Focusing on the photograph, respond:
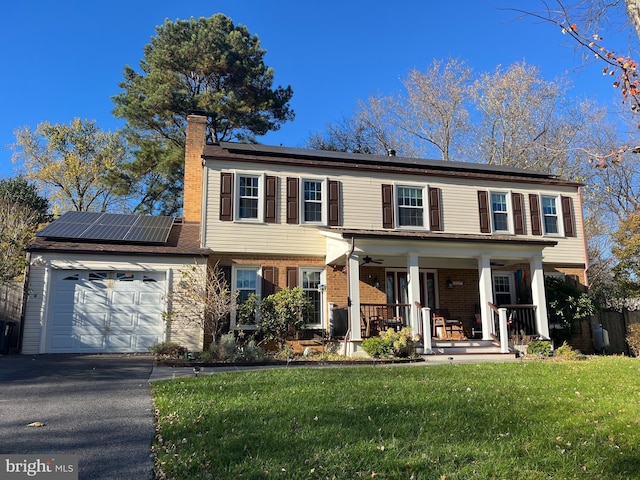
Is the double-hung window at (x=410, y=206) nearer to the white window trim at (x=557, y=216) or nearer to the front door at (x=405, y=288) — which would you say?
the front door at (x=405, y=288)

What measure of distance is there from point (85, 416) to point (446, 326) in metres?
11.4

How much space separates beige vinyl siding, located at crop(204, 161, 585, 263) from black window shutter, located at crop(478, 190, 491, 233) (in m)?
0.14

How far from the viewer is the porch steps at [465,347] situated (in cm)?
1207

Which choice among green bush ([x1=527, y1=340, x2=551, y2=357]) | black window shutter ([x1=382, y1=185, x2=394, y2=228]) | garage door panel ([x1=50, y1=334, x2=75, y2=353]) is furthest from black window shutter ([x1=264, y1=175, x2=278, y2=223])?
green bush ([x1=527, y1=340, x2=551, y2=357])

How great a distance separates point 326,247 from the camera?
47.0 feet

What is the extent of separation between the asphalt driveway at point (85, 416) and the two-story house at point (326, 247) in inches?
132

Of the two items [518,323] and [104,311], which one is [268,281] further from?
[518,323]

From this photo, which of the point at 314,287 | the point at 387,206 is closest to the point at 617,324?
the point at 387,206

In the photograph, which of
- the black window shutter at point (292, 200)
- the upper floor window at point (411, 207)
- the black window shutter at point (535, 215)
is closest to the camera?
the black window shutter at point (292, 200)

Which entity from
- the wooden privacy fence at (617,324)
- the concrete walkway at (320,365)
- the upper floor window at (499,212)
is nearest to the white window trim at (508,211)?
the upper floor window at (499,212)

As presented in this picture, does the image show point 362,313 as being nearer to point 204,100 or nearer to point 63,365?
point 63,365

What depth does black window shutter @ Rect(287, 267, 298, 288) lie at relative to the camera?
45.3 feet

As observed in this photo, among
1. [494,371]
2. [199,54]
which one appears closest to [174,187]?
[199,54]

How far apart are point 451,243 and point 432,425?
861 centimetres
